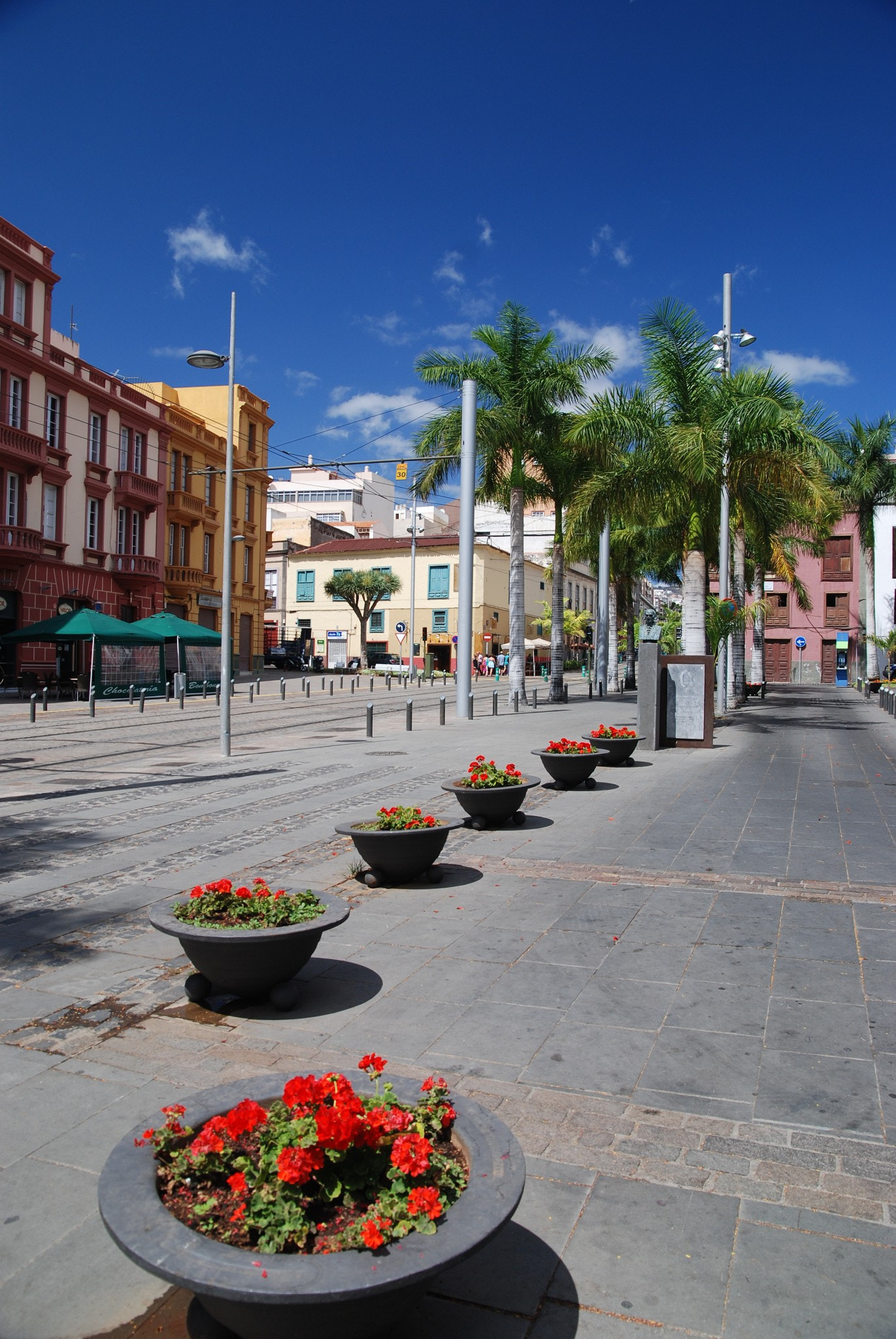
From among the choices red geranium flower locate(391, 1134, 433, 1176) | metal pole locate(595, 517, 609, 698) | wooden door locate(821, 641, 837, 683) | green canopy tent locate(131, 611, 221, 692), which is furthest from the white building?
red geranium flower locate(391, 1134, 433, 1176)

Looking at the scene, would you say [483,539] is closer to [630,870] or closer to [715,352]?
[715,352]

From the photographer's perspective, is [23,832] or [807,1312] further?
[23,832]

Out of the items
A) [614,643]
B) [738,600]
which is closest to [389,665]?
[614,643]

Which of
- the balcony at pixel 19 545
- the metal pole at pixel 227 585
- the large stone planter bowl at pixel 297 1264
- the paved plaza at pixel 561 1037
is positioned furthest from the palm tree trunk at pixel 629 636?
the large stone planter bowl at pixel 297 1264

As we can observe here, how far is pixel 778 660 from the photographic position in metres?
62.4

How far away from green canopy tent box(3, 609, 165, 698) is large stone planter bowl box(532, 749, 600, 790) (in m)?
20.2

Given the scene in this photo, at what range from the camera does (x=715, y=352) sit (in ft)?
68.4

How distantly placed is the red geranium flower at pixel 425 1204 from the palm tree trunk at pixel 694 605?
62.3 ft

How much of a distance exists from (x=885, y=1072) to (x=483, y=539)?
78291 mm

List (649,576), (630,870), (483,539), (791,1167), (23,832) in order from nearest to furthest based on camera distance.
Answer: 1. (791,1167)
2. (630,870)
3. (23,832)
4. (649,576)
5. (483,539)

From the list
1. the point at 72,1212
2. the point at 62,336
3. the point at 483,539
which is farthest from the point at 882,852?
the point at 483,539

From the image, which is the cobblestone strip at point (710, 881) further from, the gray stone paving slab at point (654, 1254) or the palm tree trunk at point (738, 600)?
the palm tree trunk at point (738, 600)

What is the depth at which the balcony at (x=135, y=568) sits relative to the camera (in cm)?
3972

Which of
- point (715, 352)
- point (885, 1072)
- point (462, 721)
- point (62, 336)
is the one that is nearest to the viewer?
point (885, 1072)
